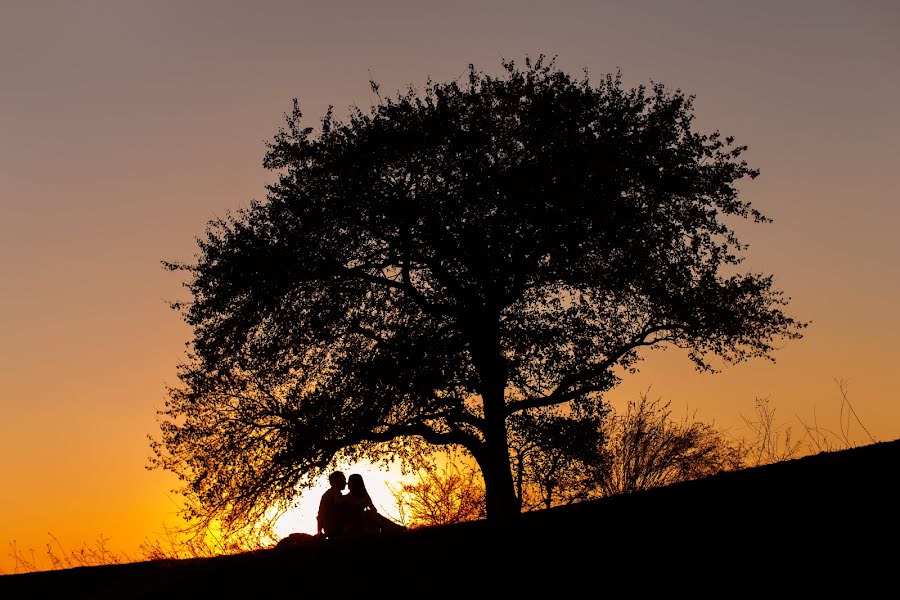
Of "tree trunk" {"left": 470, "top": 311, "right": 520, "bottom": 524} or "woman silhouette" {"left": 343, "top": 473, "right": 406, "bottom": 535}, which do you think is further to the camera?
"tree trunk" {"left": 470, "top": 311, "right": 520, "bottom": 524}

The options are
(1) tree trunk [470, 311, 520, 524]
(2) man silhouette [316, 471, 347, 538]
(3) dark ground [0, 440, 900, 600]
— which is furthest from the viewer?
(1) tree trunk [470, 311, 520, 524]

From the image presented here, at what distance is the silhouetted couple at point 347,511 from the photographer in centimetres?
1919

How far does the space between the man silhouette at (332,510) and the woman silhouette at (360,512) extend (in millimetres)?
134

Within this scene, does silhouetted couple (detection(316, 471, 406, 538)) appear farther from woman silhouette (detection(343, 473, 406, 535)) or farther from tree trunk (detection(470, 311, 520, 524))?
tree trunk (detection(470, 311, 520, 524))

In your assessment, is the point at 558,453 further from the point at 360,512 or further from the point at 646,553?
the point at 646,553

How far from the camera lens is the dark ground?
8844mm

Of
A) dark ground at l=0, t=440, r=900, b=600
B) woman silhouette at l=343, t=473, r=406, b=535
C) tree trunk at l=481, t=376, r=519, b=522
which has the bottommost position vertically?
dark ground at l=0, t=440, r=900, b=600

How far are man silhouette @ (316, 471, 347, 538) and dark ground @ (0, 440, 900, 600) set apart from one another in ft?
9.81

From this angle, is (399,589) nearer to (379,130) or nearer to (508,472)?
(508,472)

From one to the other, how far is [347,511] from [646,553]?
33.8 feet

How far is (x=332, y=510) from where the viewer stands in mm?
19234

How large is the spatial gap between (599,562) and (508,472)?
38.2ft

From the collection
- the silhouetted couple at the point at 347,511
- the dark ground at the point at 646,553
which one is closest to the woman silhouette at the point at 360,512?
the silhouetted couple at the point at 347,511

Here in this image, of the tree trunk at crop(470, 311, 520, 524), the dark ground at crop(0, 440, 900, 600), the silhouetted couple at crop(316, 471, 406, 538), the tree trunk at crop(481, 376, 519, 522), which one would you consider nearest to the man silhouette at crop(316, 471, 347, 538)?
the silhouetted couple at crop(316, 471, 406, 538)
